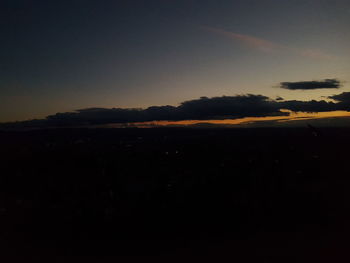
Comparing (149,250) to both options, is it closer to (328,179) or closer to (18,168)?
(328,179)

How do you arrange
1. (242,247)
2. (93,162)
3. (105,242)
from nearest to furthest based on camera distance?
(242,247) → (105,242) → (93,162)

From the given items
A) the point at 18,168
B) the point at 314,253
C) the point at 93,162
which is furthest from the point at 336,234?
the point at 18,168

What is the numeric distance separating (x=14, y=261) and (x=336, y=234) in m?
25.4

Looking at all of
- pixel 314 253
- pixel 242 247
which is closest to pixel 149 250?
pixel 242 247

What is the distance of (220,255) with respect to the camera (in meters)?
23.0

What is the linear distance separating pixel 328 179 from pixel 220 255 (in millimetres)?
38486

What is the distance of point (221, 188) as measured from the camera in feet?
148

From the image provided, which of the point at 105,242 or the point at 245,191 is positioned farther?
the point at 245,191

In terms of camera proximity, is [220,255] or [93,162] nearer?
[220,255]

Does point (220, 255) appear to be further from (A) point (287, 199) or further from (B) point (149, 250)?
(A) point (287, 199)

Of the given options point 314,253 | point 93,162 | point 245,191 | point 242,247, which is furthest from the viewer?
point 93,162

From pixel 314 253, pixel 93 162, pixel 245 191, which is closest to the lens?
pixel 314 253

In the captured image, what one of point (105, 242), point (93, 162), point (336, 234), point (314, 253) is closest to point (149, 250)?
point (105, 242)

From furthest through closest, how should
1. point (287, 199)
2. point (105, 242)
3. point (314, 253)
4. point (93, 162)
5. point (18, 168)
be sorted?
1. point (93, 162)
2. point (18, 168)
3. point (287, 199)
4. point (105, 242)
5. point (314, 253)
